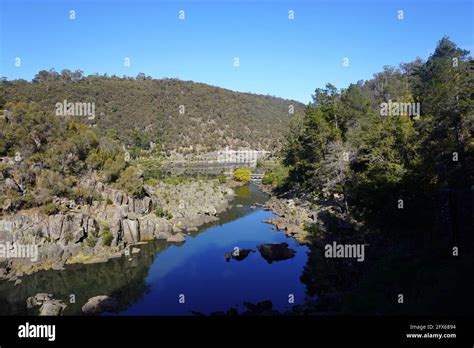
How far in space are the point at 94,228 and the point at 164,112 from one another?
345 ft

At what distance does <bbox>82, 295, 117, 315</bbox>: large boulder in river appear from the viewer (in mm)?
21750

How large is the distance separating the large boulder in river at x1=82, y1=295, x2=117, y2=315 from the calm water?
54cm

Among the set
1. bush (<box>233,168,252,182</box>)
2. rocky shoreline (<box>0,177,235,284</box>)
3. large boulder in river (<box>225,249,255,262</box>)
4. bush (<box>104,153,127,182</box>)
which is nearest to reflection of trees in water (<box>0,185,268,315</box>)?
rocky shoreline (<box>0,177,235,284</box>)

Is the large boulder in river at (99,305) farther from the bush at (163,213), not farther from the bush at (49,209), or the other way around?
the bush at (163,213)

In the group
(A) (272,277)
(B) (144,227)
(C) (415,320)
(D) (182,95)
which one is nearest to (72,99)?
(D) (182,95)

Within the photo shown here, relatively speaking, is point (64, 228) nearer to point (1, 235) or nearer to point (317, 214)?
point (1, 235)

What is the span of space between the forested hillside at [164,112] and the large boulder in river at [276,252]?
82090 millimetres

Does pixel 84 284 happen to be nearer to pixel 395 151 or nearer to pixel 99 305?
pixel 99 305

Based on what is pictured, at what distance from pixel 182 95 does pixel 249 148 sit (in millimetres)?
41230

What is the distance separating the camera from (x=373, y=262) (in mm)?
24375

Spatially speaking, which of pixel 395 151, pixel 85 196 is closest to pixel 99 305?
pixel 85 196

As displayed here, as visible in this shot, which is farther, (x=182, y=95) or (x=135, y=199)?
(x=182, y=95)

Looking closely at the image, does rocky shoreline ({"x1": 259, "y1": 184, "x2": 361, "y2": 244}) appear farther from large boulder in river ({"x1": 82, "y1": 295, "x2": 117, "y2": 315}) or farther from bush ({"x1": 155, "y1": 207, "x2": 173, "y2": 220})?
large boulder in river ({"x1": 82, "y1": 295, "x2": 117, "y2": 315})

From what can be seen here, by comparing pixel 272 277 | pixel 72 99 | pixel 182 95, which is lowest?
pixel 272 277
